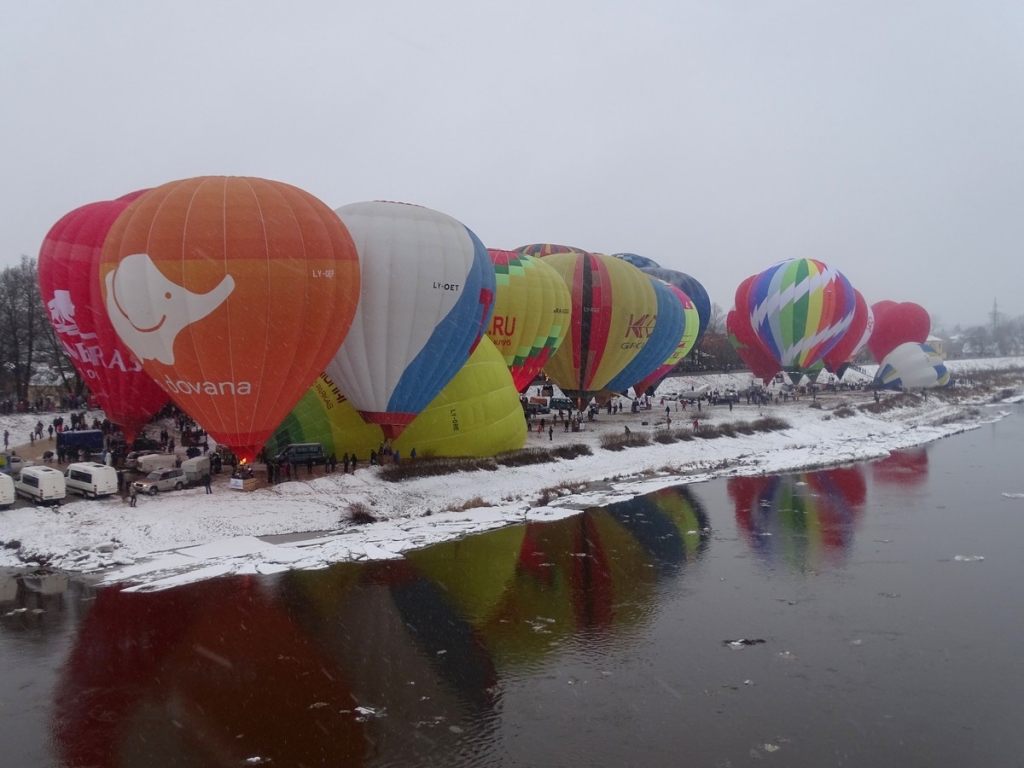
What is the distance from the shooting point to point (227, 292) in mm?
15508

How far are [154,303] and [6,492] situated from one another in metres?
4.41

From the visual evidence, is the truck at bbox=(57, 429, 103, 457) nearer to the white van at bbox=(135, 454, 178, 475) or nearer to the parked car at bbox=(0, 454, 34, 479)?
the parked car at bbox=(0, 454, 34, 479)

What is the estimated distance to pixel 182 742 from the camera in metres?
8.30

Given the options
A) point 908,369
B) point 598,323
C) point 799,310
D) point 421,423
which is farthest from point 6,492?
point 908,369

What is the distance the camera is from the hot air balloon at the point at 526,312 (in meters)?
24.8

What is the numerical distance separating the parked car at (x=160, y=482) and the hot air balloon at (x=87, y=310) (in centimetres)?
317

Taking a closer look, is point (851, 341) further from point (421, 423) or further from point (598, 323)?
point (421, 423)

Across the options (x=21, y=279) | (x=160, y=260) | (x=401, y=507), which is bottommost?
(x=401, y=507)

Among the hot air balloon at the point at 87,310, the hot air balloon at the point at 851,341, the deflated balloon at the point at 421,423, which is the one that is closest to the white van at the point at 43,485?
the hot air balloon at the point at 87,310

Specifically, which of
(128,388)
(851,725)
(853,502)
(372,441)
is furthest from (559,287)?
(851,725)

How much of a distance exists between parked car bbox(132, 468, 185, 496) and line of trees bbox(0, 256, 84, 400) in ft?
52.5

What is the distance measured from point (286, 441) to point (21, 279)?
75.0 feet

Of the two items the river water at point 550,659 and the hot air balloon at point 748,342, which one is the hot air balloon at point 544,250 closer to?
the hot air balloon at point 748,342

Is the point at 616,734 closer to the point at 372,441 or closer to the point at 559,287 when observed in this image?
the point at 372,441
